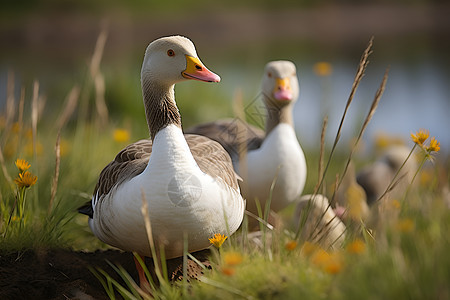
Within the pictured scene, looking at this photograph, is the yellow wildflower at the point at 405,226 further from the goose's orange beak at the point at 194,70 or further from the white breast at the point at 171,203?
the goose's orange beak at the point at 194,70

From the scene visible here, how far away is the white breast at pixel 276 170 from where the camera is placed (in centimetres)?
407

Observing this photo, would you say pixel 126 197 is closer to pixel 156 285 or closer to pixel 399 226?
pixel 156 285

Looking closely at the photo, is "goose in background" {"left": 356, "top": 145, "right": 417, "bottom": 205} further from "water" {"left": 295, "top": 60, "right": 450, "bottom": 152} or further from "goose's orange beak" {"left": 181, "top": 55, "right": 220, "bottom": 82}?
"goose's orange beak" {"left": 181, "top": 55, "right": 220, "bottom": 82}

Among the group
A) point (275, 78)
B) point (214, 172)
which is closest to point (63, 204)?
point (214, 172)

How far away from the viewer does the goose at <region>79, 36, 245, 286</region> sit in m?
2.77

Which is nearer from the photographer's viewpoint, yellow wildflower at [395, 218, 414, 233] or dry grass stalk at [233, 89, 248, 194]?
yellow wildflower at [395, 218, 414, 233]

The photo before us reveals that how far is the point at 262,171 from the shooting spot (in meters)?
4.08

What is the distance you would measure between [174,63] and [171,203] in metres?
0.78

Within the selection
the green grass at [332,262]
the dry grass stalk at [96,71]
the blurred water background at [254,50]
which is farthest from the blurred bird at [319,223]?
the blurred water background at [254,50]

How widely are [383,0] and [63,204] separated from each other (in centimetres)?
2301

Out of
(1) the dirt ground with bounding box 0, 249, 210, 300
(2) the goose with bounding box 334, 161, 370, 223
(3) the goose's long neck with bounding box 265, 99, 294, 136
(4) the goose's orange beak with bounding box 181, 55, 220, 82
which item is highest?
(4) the goose's orange beak with bounding box 181, 55, 220, 82

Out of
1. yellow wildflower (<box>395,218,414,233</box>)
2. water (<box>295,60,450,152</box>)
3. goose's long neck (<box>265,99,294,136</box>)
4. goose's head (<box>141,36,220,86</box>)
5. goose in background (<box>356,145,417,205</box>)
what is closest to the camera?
yellow wildflower (<box>395,218,414,233</box>)

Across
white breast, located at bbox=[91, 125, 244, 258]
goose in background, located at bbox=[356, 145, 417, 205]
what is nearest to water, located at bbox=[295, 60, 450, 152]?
goose in background, located at bbox=[356, 145, 417, 205]

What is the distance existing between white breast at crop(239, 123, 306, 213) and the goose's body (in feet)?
2.66
